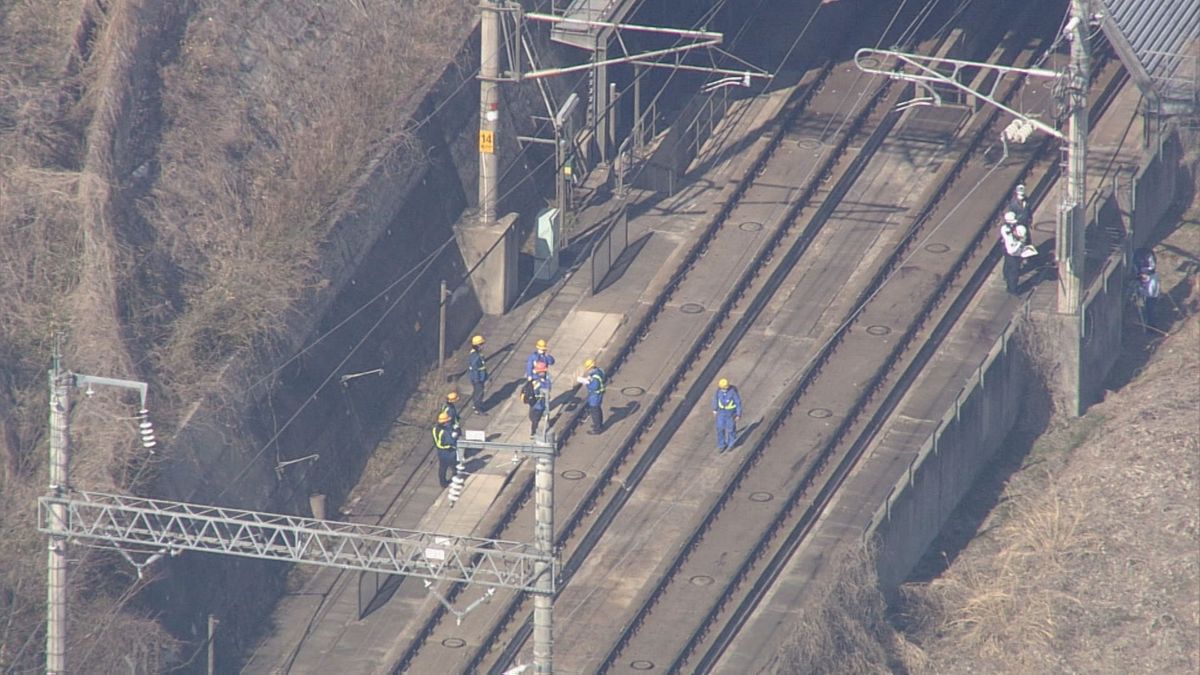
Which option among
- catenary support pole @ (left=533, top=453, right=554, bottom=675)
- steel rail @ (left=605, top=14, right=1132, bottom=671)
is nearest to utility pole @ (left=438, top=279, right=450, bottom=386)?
steel rail @ (left=605, top=14, right=1132, bottom=671)

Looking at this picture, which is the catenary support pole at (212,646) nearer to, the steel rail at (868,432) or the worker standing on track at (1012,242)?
the steel rail at (868,432)

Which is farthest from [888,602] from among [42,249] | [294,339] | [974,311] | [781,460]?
[42,249]

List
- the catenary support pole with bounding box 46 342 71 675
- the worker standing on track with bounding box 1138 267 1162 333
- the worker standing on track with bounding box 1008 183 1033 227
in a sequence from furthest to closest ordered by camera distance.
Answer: the worker standing on track with bounding box 1138 267 1162 333 < the worker standing on track with bounding box 1008 183 1033 227 < the catenary support pole with bounding box 46 342 71 675

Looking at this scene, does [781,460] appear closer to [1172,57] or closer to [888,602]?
[888,602]

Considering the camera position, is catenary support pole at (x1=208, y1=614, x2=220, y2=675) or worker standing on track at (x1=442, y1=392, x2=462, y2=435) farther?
worker standing on track at (x1=442, y1=392, x2=462, y2=435)

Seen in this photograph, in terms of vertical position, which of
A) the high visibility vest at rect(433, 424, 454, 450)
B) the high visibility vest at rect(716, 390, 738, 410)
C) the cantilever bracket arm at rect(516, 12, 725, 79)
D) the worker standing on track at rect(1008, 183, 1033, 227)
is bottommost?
the high visibility vest at rect(433, 424, 454, 450)

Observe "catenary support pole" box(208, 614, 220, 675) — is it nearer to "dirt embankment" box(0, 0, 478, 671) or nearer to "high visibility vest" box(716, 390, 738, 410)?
"dirt embankment" box(0, 0, 478, 671)

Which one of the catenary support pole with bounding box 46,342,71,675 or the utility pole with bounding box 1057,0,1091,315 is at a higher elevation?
the utility pole with bounding box 1057,0,1091,315
